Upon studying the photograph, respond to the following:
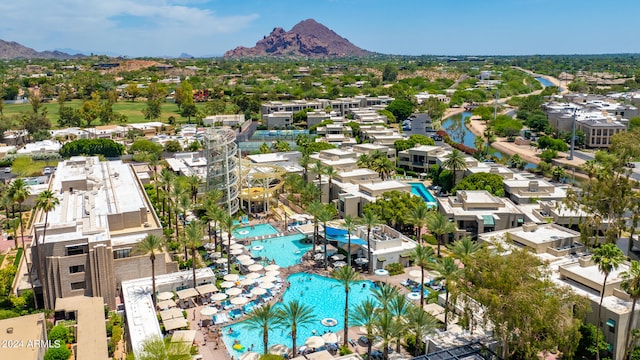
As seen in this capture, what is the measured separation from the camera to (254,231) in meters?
59.5

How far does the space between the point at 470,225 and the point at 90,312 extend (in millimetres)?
36992

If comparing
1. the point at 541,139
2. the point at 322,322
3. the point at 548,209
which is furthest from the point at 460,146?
the point at 322,322

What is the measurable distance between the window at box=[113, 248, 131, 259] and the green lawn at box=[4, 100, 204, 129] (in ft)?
317

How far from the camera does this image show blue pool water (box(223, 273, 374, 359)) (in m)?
37.4

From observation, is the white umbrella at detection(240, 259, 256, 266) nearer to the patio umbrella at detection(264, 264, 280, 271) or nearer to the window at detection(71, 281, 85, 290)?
the patio umbrella at detection(264, 264, 280, 271)

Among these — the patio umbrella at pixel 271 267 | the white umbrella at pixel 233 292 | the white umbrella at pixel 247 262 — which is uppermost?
the white umbrella at pixel 247 262

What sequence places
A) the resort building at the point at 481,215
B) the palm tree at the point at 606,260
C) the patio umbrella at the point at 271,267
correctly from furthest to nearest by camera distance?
the resort building at the point at 481,215
the patio umbrella at the point at 271,267
the palm tree at the point at 606,260

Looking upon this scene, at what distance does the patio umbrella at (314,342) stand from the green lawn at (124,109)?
11408 cm

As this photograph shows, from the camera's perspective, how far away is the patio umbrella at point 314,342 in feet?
113

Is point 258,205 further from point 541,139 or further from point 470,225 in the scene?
point 541,139

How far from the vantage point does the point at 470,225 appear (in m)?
54.4

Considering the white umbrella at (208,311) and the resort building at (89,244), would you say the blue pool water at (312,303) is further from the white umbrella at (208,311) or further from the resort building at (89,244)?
the resort building at (89,244)

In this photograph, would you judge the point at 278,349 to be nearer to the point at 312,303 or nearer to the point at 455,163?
the point at 312,303

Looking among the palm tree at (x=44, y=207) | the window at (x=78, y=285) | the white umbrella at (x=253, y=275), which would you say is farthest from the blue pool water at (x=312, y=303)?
the palm tree at (x=44, y=207)
